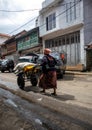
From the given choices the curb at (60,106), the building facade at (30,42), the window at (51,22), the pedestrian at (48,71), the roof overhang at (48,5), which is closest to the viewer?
the curb at (60,106)

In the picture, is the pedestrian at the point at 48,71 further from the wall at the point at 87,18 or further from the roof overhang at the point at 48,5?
the roof overhang at the point at 48,5

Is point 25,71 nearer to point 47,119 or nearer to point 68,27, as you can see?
point 47,119

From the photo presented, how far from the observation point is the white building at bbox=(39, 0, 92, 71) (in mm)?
23719

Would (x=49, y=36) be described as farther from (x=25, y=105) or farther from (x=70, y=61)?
(x=25, y=105)

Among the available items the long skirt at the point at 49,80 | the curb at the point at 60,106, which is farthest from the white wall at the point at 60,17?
the curb at the point at 60,106

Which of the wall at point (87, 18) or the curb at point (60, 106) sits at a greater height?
the wall at point (87, 18)

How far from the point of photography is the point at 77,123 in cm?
594

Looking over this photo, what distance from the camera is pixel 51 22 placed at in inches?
1185


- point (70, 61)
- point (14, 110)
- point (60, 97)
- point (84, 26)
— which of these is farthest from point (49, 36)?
point (14, 110)

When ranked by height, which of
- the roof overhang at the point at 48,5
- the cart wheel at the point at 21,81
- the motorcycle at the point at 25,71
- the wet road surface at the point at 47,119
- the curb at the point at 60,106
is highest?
the roof overhang at the point at 48,5

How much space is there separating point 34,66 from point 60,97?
10.9 ft

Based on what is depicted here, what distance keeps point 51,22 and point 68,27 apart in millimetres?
4860

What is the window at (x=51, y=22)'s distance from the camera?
29298mm

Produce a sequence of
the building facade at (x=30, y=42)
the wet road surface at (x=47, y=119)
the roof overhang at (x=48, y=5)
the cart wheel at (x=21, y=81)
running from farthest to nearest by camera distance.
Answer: the building facade at (x=30, y=42)
the roof overhang at (x=48, y=5)
the cart wheel at (x=21, y=81)
the wet road surface at (x=47, y=119)
